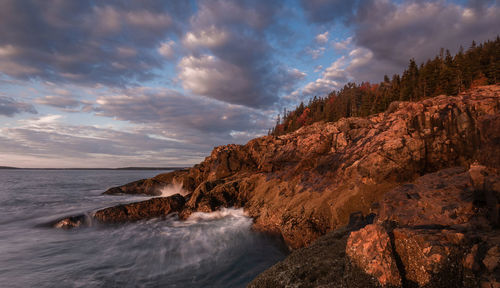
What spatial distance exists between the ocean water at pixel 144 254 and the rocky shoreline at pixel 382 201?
56.6 inches

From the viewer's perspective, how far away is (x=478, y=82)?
47750 mm

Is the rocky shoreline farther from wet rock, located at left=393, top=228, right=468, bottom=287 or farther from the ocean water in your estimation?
the ocean water

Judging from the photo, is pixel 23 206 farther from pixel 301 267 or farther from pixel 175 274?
pixel 301 267

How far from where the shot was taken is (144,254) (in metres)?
13.0

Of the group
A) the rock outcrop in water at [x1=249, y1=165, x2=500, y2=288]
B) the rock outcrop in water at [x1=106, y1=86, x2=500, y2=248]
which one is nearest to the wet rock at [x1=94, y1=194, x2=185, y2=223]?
the rock outcrop in water at [x1=106, y1=86, x2=500, y2=248]

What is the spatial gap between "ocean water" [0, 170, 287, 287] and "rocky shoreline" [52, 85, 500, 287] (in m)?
1.44

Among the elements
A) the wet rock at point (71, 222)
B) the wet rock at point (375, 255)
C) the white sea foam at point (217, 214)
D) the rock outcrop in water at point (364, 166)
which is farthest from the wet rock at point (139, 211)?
the wet rock at point (375, 255)

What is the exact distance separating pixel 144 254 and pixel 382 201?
1271 cm

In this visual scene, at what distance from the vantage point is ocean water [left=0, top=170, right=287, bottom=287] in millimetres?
10383

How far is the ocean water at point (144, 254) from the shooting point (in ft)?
34.1

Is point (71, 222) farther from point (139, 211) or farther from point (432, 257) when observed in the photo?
point (432, 257)

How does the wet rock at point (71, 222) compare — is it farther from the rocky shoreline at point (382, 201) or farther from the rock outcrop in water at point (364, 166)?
the rock outcrop in water at point (364, 166)

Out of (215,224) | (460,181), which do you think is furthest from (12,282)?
(460,181)

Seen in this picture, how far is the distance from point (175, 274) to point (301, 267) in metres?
7.50
